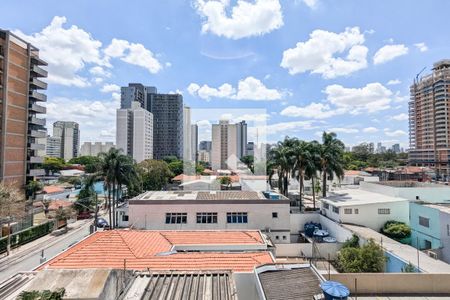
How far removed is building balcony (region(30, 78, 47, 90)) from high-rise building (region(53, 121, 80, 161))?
103 metres

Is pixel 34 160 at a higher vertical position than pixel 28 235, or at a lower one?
higher

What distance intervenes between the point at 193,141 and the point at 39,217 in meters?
29.6

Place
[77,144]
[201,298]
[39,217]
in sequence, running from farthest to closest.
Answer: [77,144]
[39,217]
[201,298]

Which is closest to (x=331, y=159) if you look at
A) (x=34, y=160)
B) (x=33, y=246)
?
(x=33, y=246)

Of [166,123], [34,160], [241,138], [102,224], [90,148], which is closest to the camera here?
[102,224]

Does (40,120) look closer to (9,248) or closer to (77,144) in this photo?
(9,248)

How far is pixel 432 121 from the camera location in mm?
85250

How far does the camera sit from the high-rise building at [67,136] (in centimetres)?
13231

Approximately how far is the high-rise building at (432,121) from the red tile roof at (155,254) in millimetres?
86093

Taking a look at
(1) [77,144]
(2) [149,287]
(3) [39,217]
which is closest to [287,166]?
(2) [149,287]

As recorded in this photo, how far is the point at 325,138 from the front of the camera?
3384cm

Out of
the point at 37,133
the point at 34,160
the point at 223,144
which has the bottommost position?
the point at 34,160

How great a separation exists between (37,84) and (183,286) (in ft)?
139

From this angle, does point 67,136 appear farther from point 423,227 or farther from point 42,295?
point 42,295
